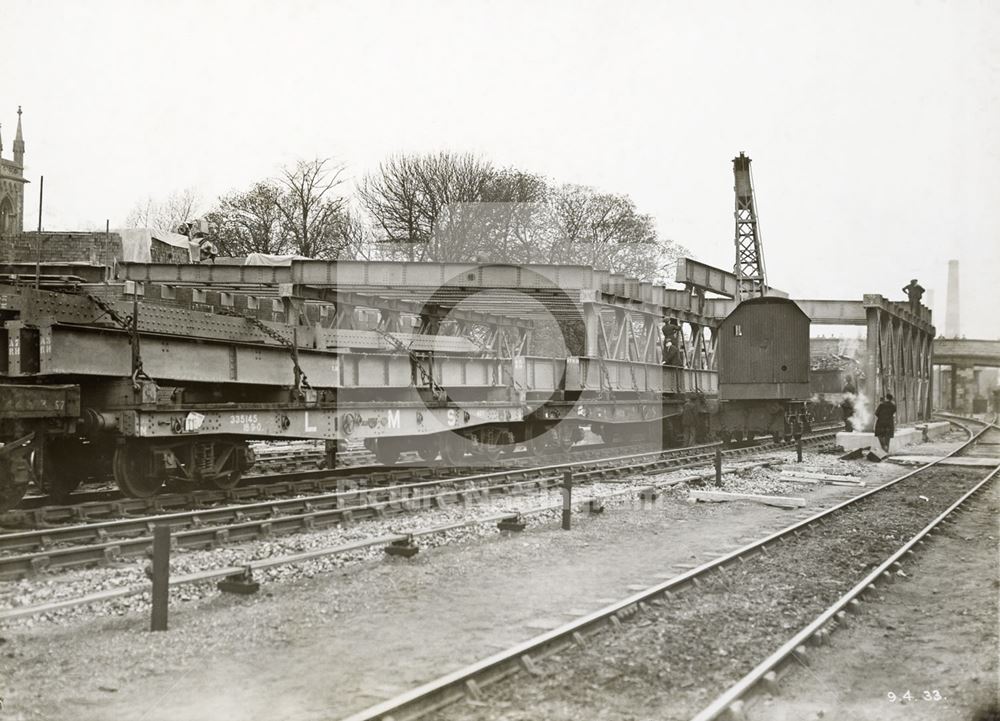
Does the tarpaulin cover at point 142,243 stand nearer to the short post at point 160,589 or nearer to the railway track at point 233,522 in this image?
the railway track at point 233,522

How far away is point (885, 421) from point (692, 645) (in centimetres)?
1759

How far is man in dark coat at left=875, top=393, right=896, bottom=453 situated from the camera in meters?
21.8

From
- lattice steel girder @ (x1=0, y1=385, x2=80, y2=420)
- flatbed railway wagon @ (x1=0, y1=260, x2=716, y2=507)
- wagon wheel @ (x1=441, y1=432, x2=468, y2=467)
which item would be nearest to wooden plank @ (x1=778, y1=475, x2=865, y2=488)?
flatbed railway wagon @ (x1=0, y1=260, x2=716, y2=507)

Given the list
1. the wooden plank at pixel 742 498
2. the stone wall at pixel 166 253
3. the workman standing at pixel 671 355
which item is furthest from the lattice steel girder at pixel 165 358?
the stone wall at pixel 166 253

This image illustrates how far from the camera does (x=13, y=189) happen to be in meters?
12.6

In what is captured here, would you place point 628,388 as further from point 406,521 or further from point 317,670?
point 317,670

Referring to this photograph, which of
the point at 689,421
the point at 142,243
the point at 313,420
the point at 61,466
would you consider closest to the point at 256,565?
the point at 61,466

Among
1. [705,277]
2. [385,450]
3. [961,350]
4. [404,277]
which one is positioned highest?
[705,277]

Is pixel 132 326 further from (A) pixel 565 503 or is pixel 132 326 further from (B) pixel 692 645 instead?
(B) pixel 692 645

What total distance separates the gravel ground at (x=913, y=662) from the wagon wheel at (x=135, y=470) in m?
7.82

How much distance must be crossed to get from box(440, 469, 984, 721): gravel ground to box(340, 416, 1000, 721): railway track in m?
Answer: 0.01

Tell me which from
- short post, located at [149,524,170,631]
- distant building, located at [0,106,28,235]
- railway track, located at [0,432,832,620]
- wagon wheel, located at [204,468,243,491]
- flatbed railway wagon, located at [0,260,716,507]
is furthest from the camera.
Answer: wagon wheel, located at [204,468,243,491]

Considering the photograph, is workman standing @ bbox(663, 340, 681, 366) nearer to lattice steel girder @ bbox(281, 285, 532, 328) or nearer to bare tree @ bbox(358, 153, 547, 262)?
lattice steel girder @ bbox(281, 285, 532, 328)

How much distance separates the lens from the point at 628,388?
21141 mm
